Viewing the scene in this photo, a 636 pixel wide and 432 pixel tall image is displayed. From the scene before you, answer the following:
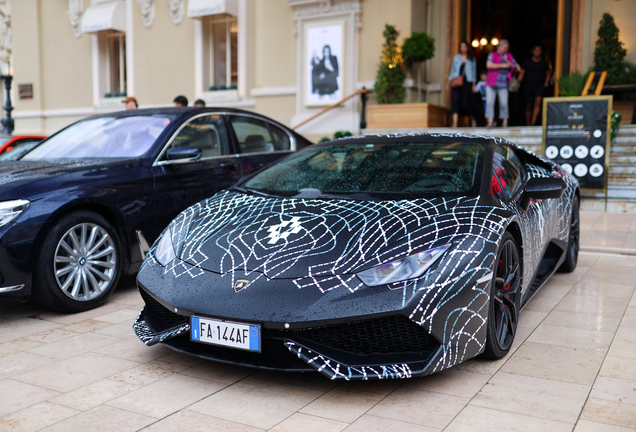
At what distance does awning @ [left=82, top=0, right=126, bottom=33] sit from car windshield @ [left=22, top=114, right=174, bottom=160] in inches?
532

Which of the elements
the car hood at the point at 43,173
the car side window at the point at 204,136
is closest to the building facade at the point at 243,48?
the car side window at the point at 204,136

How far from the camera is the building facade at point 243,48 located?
13.8m

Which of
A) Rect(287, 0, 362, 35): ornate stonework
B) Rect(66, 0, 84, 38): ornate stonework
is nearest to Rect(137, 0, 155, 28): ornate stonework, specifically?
Rect(66, 0, 84, 38): ornate stonework

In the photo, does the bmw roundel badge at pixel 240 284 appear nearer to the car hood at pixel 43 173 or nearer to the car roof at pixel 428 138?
the car roof at pixel 428 138

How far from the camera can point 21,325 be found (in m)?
4.04

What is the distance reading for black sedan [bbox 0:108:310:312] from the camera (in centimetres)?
392

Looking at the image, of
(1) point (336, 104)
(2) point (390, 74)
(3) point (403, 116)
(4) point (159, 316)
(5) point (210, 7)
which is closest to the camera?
(4) point (159, 316)

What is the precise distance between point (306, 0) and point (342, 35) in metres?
1.20

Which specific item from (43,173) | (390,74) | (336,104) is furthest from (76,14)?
(43,173)

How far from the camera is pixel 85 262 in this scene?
167 inches

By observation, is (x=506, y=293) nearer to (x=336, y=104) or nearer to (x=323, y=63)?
(x=336, y=104)

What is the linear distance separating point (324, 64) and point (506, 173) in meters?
11.0

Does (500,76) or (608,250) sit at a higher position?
(500,76)

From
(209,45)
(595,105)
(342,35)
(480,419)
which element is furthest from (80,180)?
(209,45)
